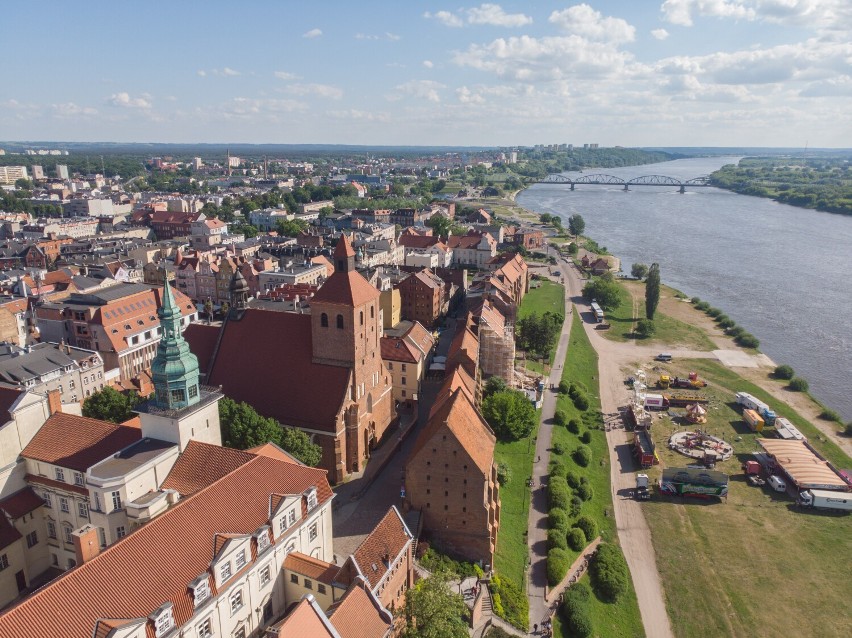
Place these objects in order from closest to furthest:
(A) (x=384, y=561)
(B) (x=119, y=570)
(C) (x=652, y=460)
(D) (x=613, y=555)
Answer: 1. (B) (x=119, y=570)
2. (A) (x=384, y=561)
3. (D) (x=613, y=555)
4. (C) (x=652, y=460)

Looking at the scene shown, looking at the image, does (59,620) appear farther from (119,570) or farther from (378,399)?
(378,399)

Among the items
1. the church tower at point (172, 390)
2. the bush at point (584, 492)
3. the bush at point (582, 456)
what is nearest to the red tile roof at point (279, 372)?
the church tower at point (172, 390)

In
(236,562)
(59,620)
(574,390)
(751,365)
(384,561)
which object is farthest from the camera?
(751,365)

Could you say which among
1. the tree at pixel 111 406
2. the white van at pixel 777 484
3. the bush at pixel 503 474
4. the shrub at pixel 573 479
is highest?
the tree at pixel 111 406

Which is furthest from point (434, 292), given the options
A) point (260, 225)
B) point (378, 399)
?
point (260, 225)

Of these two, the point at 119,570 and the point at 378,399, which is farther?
the point at 378,399

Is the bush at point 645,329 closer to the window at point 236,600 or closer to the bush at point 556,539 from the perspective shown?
the bush at point 556,539
